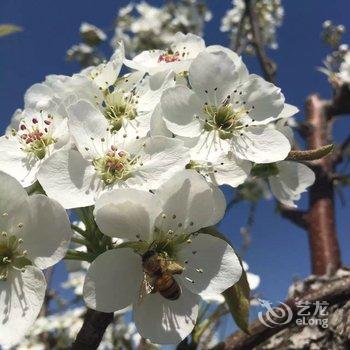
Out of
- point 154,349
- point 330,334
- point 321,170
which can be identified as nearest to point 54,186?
point 330,334

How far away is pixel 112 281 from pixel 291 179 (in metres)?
0.48

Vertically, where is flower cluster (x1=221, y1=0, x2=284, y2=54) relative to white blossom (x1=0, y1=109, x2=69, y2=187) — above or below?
below

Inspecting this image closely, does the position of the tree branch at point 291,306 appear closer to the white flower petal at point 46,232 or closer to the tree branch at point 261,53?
the white flower petal at point 46,232

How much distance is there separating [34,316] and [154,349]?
2.61 feet

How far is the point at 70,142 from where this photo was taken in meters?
0.89

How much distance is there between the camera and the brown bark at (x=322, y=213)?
205cm

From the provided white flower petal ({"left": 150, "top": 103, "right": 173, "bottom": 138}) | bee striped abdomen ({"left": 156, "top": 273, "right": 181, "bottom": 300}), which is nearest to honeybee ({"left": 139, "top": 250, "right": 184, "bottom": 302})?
bee striped abdomen ({"left": 156, "top": 273, "right": 181, "bottom": 300})

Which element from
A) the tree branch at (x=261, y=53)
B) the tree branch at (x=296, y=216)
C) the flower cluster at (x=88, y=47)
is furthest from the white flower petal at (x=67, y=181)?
the flower cluster at (x=88, y=47)

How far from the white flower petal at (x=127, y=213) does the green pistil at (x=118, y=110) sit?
244 millimetres

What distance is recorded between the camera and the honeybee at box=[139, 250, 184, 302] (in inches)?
30.1

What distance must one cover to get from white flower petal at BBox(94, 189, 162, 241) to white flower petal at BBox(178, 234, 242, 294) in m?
0.08

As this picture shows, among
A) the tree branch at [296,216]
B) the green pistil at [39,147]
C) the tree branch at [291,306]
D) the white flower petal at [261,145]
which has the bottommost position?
the tree branch at [296,216]

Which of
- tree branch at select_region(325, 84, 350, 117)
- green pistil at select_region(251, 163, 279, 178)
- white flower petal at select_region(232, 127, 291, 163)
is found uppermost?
white flower petal at select_region(232, 127, 291, 163)

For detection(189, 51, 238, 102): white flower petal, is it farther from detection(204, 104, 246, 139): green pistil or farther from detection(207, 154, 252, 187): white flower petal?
detection(207, 154, 252, 187): white flower petal
